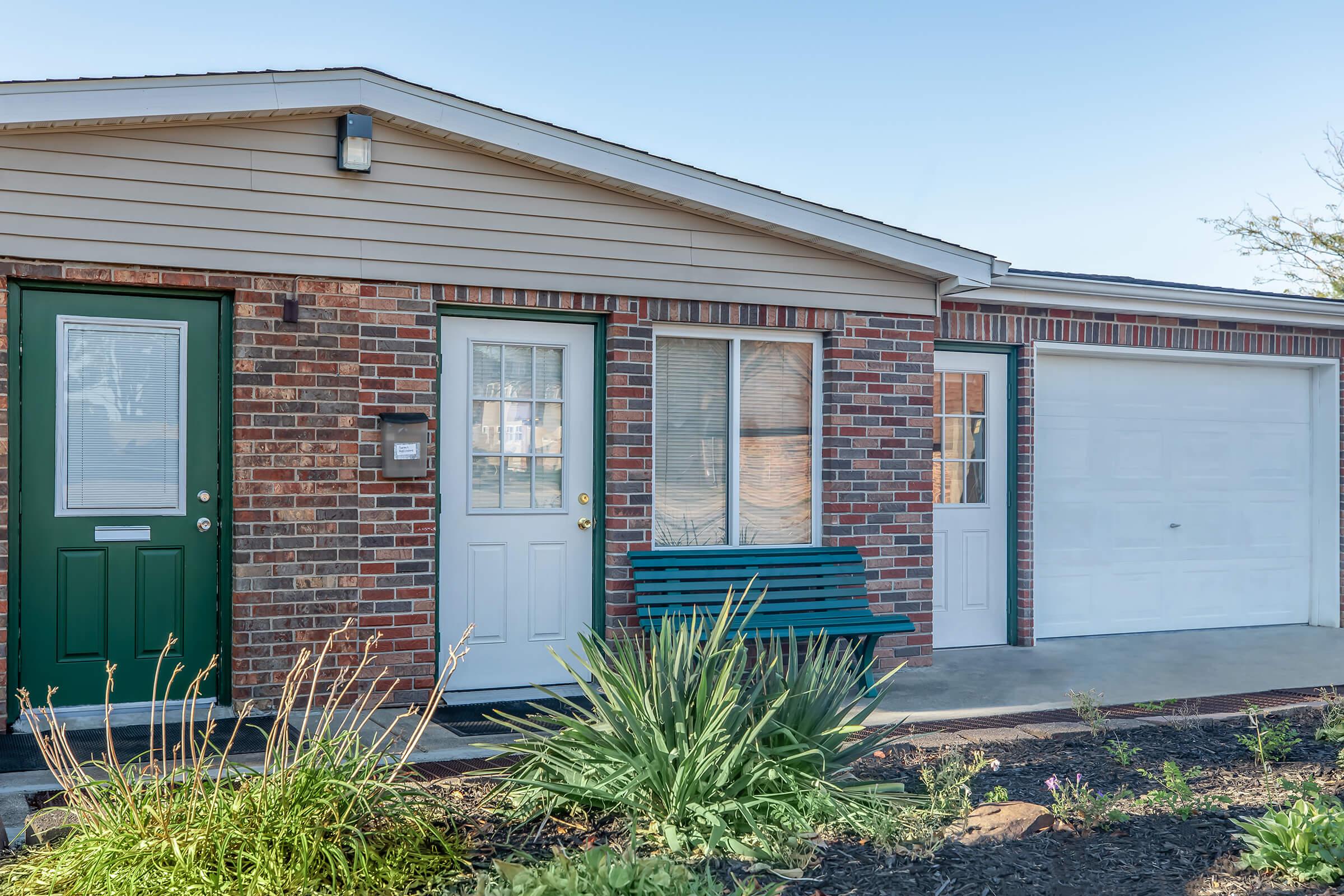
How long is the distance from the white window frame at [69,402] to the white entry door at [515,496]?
1.36 metres

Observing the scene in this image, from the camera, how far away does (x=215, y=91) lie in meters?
5.30

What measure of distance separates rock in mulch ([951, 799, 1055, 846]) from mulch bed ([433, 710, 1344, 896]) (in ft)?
0.13

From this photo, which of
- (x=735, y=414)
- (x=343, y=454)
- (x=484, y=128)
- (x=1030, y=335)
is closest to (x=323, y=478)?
(x=343, y=454)

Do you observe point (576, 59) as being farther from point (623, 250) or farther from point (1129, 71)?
point (623, 250)

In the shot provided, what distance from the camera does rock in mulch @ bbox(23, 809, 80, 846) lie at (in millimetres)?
3479

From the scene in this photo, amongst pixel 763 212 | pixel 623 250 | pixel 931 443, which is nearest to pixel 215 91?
pixel 623 250

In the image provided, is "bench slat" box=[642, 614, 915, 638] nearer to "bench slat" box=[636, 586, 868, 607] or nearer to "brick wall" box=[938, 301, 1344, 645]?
"bench slat" box=[636, 586, 868, 607]

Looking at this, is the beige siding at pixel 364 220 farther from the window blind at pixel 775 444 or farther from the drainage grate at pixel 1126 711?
the drainage grate at pixel 1126 711

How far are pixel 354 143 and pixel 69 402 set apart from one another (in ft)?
6.45

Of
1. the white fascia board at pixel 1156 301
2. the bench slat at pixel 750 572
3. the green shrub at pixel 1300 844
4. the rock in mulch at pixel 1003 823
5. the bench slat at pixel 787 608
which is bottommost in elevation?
the rock in mulch at pixel 1003 823

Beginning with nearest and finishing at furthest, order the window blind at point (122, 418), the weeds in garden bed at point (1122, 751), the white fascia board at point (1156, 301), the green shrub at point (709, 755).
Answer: the green shrub at point (709, 755), the weeds in garden bed at point (1122, 751), the window blind at point (122, 418), the white fascia board at point (1156, 301)

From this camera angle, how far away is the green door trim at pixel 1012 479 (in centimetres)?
786

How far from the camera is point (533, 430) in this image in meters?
6.39

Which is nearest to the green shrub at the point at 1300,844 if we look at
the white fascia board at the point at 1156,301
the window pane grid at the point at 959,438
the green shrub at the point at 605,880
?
the green shrub at the point at 605,880
